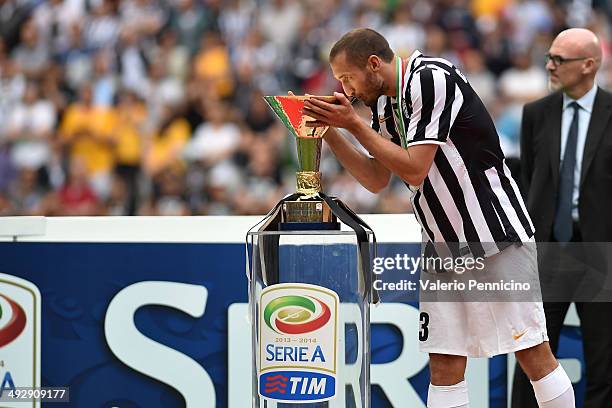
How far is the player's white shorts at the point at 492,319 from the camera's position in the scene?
3.47 m

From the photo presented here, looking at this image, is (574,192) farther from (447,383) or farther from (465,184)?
(447,383)

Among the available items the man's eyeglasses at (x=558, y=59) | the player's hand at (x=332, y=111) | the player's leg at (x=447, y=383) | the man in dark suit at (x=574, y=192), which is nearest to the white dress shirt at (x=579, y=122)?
the man in dark suit at (x=574, y=192)

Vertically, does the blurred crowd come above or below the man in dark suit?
above

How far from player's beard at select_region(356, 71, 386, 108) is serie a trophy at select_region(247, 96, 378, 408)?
0.20 m

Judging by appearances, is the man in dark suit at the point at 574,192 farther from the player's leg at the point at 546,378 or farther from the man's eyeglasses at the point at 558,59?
the player's leg at the point at 546,378

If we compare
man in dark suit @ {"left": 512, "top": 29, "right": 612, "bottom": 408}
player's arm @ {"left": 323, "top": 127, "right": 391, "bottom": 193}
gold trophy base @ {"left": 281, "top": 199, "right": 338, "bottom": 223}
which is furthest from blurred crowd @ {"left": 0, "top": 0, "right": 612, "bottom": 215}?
gold trophy base @ {"left": 281, "top": 199, "right": 338, "bottom": 223}

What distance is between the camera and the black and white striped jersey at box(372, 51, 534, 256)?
3.43 m

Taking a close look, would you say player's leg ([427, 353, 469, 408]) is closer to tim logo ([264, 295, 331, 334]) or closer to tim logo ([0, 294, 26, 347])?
tim logo ([264, 295, 331, 334])

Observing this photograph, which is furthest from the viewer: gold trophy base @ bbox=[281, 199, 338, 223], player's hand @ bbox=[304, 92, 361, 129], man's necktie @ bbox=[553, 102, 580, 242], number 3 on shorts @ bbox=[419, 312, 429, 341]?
man's necktie @ bbox=[553, 102, 580, 242]

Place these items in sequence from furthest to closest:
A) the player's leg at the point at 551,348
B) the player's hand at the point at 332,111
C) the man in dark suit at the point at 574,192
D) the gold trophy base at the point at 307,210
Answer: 1. the man in dark suit at the point at 574,192
2. the player's leg at the point at 551,348
3. the gold trophy base at the point at 307,210
4. the player's hand at the point at 332,111

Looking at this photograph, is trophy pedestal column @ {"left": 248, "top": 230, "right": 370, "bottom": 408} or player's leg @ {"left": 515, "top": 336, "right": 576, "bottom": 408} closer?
trophy pedestal column @ {"left": 248, "top": 230, "right": 370, "bottom": 408}

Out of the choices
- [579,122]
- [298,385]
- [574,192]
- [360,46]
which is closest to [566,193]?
[574,192]

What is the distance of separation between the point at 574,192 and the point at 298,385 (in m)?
1.68

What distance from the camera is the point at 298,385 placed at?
3283 mm
